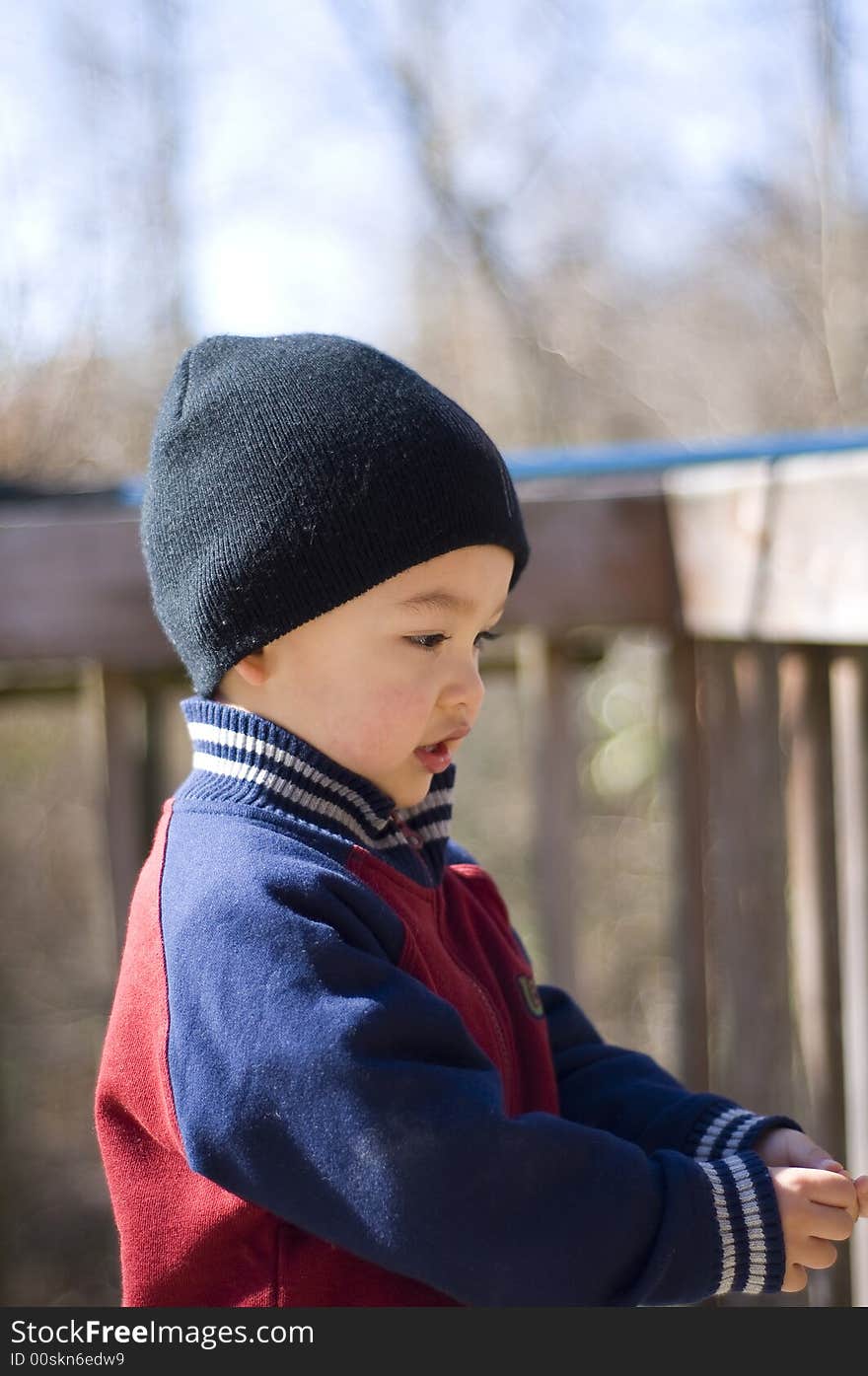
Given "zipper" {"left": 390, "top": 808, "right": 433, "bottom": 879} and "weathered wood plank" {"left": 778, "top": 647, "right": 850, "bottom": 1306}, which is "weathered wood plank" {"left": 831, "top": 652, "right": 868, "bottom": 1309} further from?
"zipper" {"left": 390, "top": 808, "right": 433, "bottom": 879}

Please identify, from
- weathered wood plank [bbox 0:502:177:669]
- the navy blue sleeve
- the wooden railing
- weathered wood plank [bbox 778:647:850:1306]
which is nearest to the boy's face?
the navy blue sleeve

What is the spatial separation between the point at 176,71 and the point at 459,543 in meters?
3.10

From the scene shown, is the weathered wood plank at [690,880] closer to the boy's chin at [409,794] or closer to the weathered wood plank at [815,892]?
the weathered wood plank at [815,892]

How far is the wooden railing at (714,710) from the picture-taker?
5.56 ft

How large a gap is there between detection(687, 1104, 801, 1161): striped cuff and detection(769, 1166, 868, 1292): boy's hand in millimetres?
116

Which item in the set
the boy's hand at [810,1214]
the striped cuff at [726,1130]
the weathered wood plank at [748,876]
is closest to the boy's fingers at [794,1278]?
the boy's hand at [810,1214]

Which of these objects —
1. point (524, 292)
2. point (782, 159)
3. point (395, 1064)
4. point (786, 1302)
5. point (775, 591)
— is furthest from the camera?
point (524, 292)

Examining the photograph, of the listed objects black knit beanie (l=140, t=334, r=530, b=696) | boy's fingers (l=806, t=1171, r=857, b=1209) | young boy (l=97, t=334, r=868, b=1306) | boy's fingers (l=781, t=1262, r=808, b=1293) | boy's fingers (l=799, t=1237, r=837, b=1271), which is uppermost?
black knit beanie (l=140, t=334, r=530, b=696)

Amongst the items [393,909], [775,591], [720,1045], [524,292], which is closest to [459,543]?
[393,909]

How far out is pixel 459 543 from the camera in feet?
3.78

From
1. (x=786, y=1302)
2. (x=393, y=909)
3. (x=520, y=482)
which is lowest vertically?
(x=786, y=1302)

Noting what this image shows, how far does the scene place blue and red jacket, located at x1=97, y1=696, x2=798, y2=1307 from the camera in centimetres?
95

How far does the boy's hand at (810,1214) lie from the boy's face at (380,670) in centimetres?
47

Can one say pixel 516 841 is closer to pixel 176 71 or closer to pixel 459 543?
pixel 176 71
